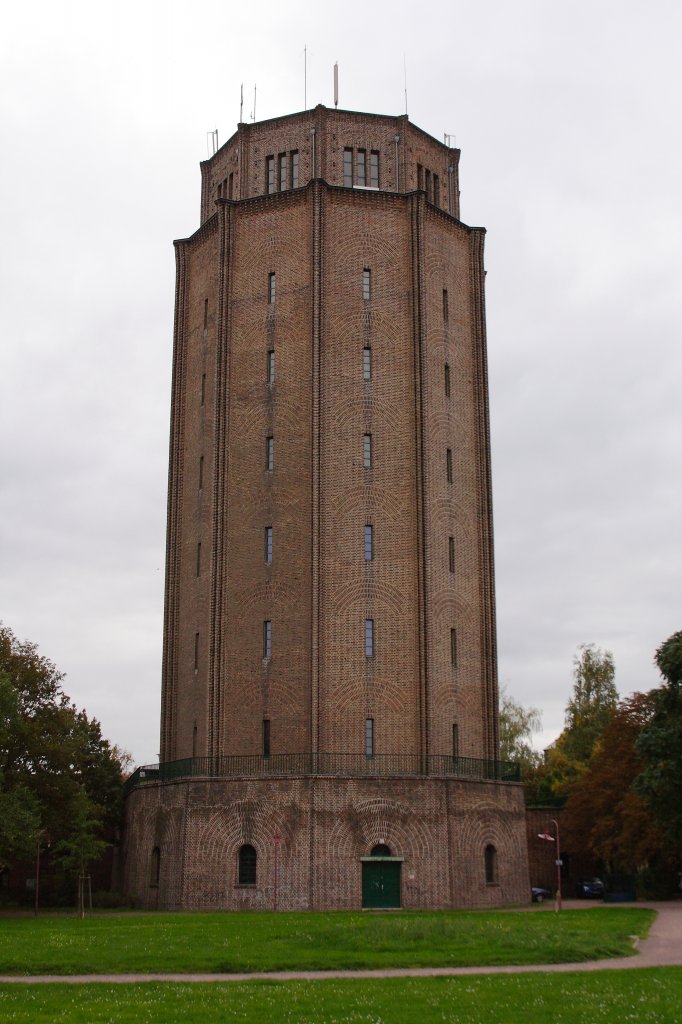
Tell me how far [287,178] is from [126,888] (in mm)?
31477

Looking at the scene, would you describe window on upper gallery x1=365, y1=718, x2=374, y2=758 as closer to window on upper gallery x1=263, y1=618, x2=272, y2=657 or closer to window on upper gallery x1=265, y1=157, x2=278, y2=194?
window on upper gallery x1=263, y1=618, x2=272, y2=657

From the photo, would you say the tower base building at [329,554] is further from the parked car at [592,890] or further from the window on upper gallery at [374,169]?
the parked car at [592,890]

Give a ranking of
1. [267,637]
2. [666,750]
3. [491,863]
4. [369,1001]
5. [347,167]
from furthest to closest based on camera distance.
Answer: [347,167] < [267,637] < [491,863] < [666,750] < [369,1001]

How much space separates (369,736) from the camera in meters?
46.4

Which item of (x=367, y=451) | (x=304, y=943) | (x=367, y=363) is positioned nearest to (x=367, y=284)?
(x=367, y=363)

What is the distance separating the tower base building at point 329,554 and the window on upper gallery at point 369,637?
9 centimetres

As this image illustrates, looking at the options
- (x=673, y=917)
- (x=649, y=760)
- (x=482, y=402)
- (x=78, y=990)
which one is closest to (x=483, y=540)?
(x=482, y=402)

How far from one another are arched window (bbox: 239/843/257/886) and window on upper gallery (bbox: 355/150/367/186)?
2895 cm

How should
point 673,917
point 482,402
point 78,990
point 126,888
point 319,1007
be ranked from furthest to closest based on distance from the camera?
point 482,402, point 126,888, point 673,917, point 78,990, point 319,1007

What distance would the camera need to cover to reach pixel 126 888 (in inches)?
1962

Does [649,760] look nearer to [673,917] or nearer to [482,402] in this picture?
[673,917]

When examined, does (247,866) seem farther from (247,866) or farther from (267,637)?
(267,637)

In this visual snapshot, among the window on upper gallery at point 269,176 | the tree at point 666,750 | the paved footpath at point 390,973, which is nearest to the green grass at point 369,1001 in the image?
the paved footpath at point 390,973

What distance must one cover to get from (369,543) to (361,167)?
1755 centimetres
